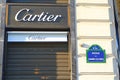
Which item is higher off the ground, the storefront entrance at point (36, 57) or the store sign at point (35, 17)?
the store sign at point (35, 17)

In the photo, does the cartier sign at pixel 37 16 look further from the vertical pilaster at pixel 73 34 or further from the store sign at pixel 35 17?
the vertical pilaster at pixel 73 34

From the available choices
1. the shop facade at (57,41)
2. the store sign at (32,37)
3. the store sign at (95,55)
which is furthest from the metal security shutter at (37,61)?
the store sign at (95,55)

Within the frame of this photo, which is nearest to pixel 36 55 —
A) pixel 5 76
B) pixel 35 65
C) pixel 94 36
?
pixel 35 65

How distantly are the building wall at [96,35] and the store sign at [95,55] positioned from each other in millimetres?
100

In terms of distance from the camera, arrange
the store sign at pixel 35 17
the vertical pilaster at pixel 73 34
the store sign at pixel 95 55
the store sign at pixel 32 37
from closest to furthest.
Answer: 1. the vertical pilaster at pixel 73 34
2. the store sign at pixel 95 55
3. the store sign at pixel 32 37
4. the store sign at pixel 35 17

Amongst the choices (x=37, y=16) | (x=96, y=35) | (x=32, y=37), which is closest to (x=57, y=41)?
(x=32, y=37)

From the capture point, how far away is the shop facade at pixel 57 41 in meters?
11.3

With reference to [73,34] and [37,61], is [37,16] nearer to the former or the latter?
[73,34]

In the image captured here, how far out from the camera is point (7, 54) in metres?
11.4

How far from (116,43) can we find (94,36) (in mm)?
803

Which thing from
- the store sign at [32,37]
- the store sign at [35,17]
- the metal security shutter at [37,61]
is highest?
the store sign at [35,17]

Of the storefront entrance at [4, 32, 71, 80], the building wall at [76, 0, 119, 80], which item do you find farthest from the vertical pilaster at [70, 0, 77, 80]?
the storefront entrance at [4, 32, 71, 80]

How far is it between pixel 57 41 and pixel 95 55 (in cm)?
129

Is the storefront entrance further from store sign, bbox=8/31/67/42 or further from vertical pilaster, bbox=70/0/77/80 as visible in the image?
vertical pilaster, bbox=70/0/77/80
